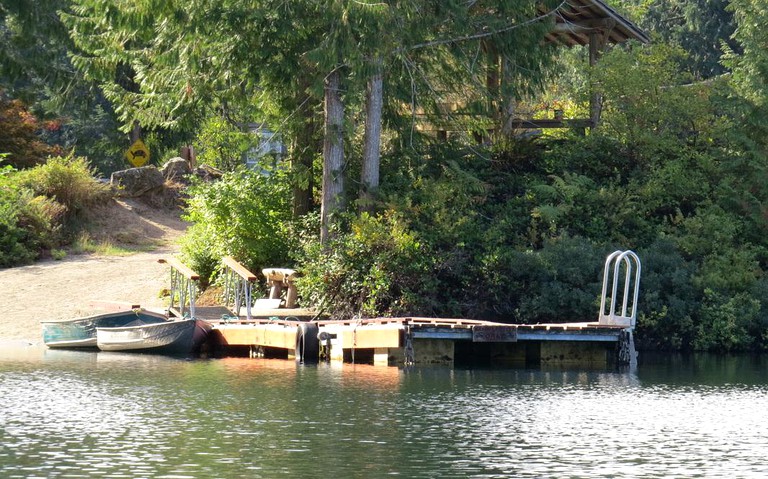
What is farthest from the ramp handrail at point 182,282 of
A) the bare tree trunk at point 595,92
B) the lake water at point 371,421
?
the bare tree trunk at point 595,92

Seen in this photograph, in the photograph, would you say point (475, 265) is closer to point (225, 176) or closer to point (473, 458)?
point (225, 176)

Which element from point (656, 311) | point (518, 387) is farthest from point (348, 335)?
point (656, 311)

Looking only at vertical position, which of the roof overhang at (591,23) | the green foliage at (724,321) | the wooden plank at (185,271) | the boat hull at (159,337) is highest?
the roof overhang at (591,23)

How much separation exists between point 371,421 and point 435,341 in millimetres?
8705

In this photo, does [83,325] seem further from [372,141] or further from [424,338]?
[372,141]

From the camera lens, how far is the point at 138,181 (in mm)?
44781

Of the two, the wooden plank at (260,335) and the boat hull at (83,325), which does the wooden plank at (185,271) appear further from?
the wooden plank at (260,335)

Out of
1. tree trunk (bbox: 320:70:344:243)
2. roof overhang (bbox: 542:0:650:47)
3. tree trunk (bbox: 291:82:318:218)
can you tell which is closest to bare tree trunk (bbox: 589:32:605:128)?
roof overhang (bbox: 542:0:650:47)

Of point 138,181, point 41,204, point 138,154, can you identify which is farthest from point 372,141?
point 138,154

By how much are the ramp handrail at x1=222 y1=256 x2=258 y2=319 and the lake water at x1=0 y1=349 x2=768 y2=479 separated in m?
2.29

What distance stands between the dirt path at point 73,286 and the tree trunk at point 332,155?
5.42m

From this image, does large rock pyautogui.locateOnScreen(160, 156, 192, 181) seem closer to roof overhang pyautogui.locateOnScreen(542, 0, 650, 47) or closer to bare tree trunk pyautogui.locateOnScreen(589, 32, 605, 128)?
roof overhang pyautogui.locateOnScreen(542, 0, 650, 47)

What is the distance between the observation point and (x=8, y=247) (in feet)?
120

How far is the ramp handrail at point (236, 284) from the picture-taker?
90.6 ft
